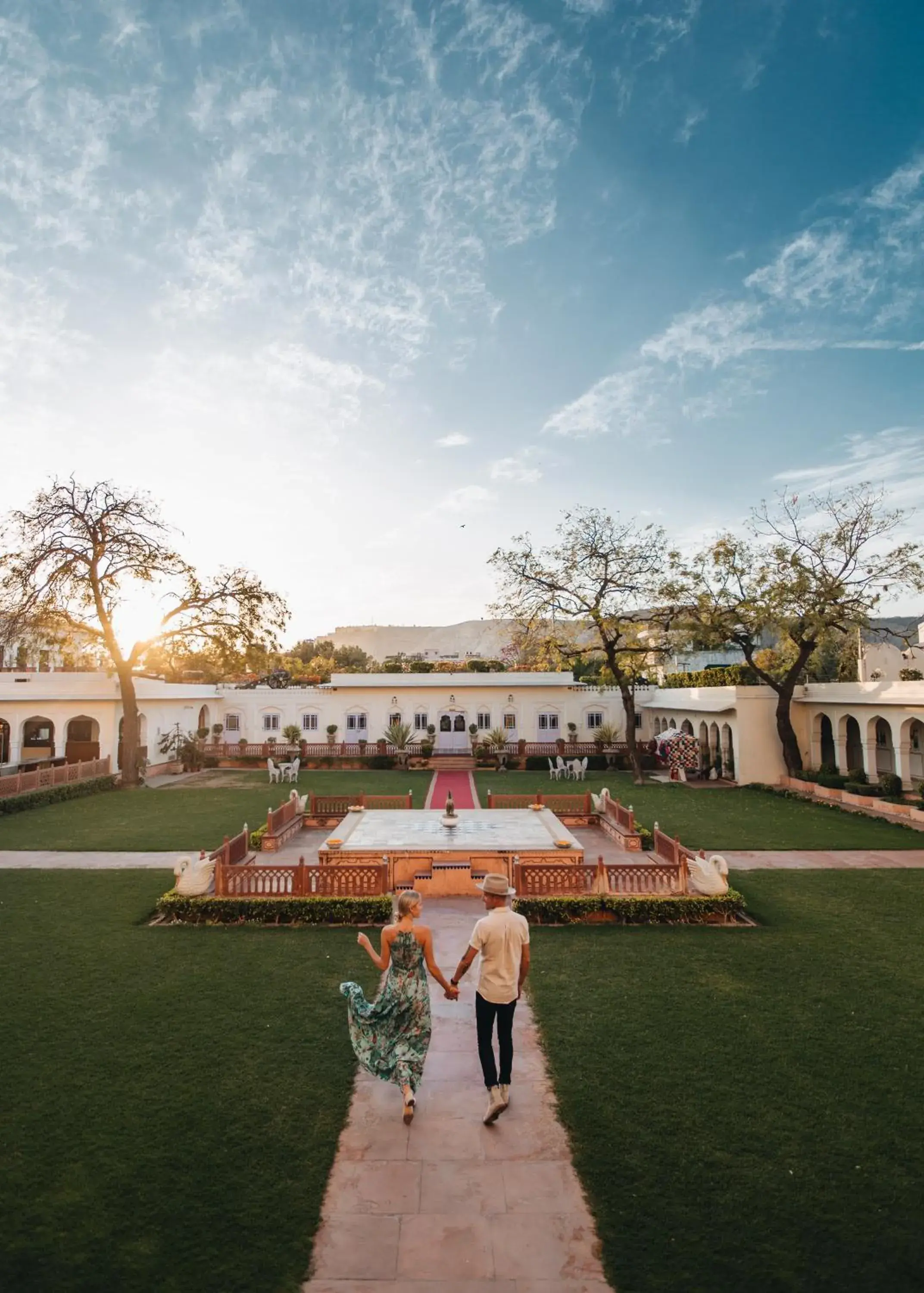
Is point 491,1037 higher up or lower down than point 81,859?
higher up

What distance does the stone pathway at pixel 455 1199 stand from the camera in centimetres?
372

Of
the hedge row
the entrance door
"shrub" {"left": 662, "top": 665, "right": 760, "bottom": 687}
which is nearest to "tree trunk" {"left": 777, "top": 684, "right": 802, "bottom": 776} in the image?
"shrub" {"left": 662, "top": 665, "right": 760, "bottom": 687}

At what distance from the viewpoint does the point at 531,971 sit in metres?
8.18

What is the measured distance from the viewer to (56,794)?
2116 cm

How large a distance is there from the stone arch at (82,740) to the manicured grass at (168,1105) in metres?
19.6

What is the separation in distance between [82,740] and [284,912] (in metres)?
21.8

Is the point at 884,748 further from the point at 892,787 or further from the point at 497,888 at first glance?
the point at 497,888

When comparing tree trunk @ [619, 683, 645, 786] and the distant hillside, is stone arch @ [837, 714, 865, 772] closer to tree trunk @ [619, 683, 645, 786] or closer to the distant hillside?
tree trunk @ [619, 683, 645, 786]

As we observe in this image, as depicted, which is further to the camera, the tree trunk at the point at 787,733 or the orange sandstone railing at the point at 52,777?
the tree trunk at the point at 787,733

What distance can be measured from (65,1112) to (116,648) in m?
22.1

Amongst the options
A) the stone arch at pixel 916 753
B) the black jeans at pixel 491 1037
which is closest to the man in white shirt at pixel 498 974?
the black jeans at pixel 491 1037

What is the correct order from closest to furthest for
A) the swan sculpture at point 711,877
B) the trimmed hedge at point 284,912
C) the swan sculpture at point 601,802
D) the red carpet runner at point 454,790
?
the trimmed hedge at point 284,912, the swan sculpture at point 711,877, the swan sculpture at point 601,802, the red carpet runner at point 454,790

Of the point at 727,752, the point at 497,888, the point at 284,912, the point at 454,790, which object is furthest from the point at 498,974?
the point at 727,752

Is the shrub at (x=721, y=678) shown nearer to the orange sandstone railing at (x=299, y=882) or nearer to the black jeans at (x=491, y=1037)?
the orange sandstone railing at (x=299, y=882)
